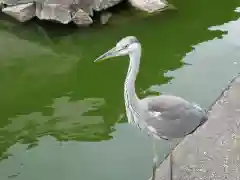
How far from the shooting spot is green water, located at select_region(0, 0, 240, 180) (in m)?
4.08

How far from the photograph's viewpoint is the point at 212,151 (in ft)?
11.3

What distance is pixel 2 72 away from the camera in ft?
18.6

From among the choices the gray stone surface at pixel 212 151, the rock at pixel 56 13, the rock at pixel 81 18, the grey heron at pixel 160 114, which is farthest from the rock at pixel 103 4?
the grey heron at pixel 160 114

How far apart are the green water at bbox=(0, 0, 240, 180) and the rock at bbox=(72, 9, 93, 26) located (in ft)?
0.45

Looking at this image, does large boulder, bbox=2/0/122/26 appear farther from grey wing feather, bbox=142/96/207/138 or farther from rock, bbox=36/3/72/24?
grey wing feather, bbox=142/96/207/138

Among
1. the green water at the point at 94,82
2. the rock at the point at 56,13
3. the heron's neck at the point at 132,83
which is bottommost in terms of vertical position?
the green water at the point at 94,82

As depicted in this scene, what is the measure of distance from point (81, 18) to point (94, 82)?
5.21ft

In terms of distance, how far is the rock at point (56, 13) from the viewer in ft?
21.8

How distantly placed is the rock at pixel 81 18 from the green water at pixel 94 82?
0.14 m

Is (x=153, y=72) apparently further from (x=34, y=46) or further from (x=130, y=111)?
(x=130, y=111)

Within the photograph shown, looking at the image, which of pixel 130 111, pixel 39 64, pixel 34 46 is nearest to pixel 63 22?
pixel 34 46

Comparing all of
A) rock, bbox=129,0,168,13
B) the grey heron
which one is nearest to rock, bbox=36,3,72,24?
rock, bbox=129,0,168,13

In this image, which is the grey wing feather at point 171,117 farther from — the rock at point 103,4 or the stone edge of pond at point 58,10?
the rock at point 103,4

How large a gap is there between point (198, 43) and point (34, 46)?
2.42m
